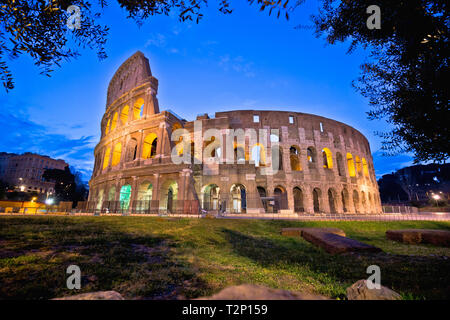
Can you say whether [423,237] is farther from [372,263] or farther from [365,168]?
[365,168]

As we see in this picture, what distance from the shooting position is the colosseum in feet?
75.1

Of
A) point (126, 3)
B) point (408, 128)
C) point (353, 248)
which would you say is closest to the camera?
point (126, 3)

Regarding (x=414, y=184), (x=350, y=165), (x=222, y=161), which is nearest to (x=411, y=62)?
(x=222, y=161)

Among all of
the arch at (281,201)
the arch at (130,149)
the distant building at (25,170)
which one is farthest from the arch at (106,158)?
the distant building at (25,170)

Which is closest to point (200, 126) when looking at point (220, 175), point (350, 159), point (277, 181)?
point (220, 175)

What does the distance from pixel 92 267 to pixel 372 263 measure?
5454 mm

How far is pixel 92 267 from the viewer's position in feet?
11.4

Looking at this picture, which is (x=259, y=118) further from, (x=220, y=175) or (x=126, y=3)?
(x=126, y=3)

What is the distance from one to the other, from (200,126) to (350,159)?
26927mm

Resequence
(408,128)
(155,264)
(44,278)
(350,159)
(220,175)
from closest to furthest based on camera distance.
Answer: (44,278), (155,264), (408,128), (220,175), (350,159)

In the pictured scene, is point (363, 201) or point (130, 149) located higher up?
point (130, 149)

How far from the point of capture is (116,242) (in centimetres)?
550

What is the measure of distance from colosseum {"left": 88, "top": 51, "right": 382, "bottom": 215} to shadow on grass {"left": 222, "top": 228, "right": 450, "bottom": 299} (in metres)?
16.1

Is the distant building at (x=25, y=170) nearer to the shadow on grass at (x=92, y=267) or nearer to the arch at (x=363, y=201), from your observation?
the shadow on grass at (x=92, y=267)
